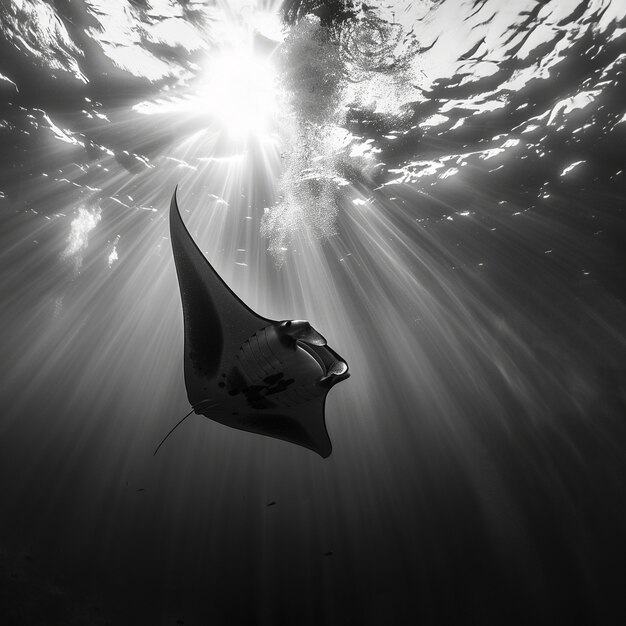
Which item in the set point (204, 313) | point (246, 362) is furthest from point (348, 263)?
point (246, 362)

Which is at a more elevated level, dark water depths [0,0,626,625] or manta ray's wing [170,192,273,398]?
dark water depths [0,0,626,625]

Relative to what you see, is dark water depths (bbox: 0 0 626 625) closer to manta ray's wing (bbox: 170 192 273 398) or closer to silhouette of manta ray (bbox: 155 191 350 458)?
manta ray's wing (bbox: 170 192 273 398)

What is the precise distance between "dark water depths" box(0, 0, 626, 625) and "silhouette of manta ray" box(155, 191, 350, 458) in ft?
19.1

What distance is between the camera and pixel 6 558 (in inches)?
494

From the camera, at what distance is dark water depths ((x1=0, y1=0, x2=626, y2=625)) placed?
700 centimetres

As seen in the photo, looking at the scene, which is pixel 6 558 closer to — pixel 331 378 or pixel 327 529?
pixel 327 529

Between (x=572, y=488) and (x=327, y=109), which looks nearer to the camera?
(x=327, y=109)

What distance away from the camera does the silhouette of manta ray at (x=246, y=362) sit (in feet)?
8.77

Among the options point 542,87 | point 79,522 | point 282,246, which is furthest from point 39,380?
point 542,87

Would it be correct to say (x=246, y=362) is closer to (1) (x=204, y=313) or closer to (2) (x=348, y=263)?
(1) (x=204, y=313)

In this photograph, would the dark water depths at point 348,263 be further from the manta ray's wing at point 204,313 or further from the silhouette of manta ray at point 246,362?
the silhouette of manta ray at point 246,362

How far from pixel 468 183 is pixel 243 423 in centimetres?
962

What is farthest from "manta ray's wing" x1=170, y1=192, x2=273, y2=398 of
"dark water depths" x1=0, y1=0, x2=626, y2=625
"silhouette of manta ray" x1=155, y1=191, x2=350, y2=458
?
"dark water depths" x1=0, y1=0, x2=626, y2=625

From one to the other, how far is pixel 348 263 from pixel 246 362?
474 inches
